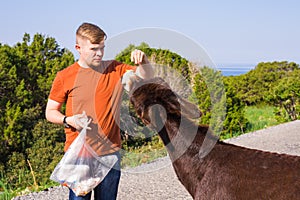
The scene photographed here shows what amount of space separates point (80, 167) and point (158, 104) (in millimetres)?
917

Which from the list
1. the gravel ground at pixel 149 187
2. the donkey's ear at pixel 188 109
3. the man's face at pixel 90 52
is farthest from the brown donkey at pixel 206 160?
the gravel ground at pixel 149 187

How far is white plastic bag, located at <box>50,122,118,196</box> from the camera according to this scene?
10.5ft

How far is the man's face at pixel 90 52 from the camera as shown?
3.15 meters

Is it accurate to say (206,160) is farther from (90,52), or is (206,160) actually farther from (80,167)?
(90,52)

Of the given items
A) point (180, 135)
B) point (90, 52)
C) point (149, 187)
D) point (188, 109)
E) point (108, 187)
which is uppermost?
point (90, 52)

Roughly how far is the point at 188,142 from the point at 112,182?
930mm

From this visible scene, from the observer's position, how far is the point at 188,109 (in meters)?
2.73

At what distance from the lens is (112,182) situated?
3.44 m

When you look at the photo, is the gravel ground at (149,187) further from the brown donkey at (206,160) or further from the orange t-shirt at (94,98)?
the brown donkey at (206,160)

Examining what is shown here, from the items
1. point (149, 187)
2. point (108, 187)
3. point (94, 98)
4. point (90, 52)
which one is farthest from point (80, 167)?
point (149, 187)

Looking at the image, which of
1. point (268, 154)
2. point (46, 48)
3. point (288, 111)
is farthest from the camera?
point (288, 111)

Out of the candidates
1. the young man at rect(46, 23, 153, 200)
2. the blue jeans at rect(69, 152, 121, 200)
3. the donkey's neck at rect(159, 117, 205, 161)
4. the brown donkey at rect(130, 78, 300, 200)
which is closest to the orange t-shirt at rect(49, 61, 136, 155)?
the young man at rect(46, 23, 153, 200)

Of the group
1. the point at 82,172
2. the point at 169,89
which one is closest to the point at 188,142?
the point at 169,89

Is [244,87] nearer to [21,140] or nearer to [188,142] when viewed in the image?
[21,140]
